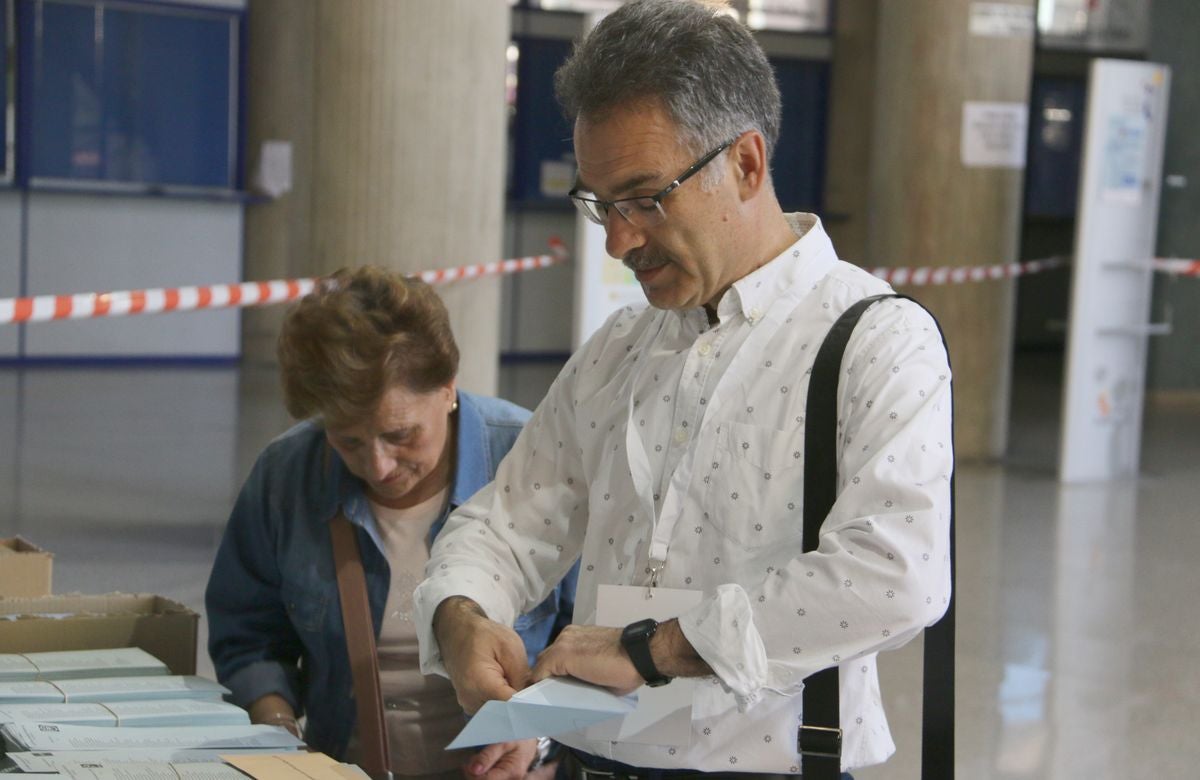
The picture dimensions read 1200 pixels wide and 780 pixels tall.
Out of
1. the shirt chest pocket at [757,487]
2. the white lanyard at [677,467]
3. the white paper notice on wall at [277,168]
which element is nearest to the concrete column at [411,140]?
the white lanyard at [677,467]

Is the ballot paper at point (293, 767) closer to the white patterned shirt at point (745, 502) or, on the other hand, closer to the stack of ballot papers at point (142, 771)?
the stack of ballot papers at point (142, 771)

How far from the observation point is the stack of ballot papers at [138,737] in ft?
6.01

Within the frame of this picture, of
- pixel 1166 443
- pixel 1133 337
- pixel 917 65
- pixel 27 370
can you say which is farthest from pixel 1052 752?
pixel 27 370

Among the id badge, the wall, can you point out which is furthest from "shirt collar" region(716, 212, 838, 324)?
the wall

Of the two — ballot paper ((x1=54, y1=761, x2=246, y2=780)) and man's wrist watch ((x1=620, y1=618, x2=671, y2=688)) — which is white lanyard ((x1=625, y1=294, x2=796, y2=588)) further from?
ballot paper ((x1=54, y1=761, x2=246, y2=780))

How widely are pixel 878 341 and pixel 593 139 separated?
366mm

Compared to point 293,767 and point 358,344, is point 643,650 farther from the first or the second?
point 358,344

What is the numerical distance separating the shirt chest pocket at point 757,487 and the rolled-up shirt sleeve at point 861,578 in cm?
8

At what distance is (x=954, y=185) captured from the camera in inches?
344

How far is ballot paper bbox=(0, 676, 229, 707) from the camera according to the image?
79.7 inches

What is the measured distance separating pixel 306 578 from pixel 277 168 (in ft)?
31.4

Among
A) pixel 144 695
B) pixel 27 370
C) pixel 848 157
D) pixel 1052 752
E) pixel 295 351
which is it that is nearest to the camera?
pixel 144 695

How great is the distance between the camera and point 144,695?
2.07m

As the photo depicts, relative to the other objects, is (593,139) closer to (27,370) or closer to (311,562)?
(311,562)
